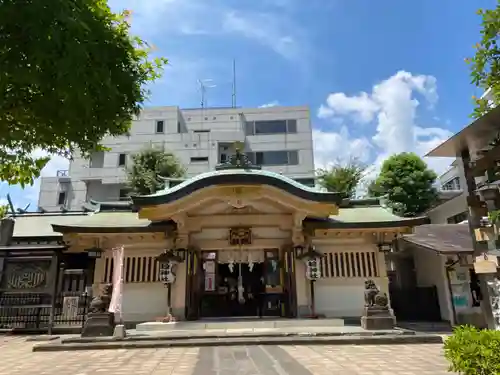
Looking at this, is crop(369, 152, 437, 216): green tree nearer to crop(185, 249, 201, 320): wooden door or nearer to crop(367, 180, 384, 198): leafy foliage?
crop(367, 180, 384, 198): leafy foliage

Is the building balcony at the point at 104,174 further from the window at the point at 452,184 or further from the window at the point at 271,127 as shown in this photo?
the window at the point at 452,184

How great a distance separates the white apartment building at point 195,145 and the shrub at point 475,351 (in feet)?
91.7

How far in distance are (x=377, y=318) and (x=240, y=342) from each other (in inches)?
164

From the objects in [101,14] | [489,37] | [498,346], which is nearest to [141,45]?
[101,14]

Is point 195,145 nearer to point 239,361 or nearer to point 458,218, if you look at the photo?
point 458,218

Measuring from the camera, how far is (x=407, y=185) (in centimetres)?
2673

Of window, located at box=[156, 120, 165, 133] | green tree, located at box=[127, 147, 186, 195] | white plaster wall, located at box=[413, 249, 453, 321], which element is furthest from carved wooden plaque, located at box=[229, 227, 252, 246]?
window, located at box=[156, 120, 165, 133]

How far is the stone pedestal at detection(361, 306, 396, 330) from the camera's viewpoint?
1088 centimetres


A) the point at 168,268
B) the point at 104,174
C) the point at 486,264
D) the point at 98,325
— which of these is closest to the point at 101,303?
the point at 98,325

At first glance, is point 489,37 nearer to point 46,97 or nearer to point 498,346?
point 498,346

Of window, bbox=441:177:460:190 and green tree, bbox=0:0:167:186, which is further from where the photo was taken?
window, bbox=441:177:460:190

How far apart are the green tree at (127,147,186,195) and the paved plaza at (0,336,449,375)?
17625mm

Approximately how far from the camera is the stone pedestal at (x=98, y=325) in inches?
411

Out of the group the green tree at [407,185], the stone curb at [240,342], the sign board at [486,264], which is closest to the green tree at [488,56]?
the sign board at [486,264]
